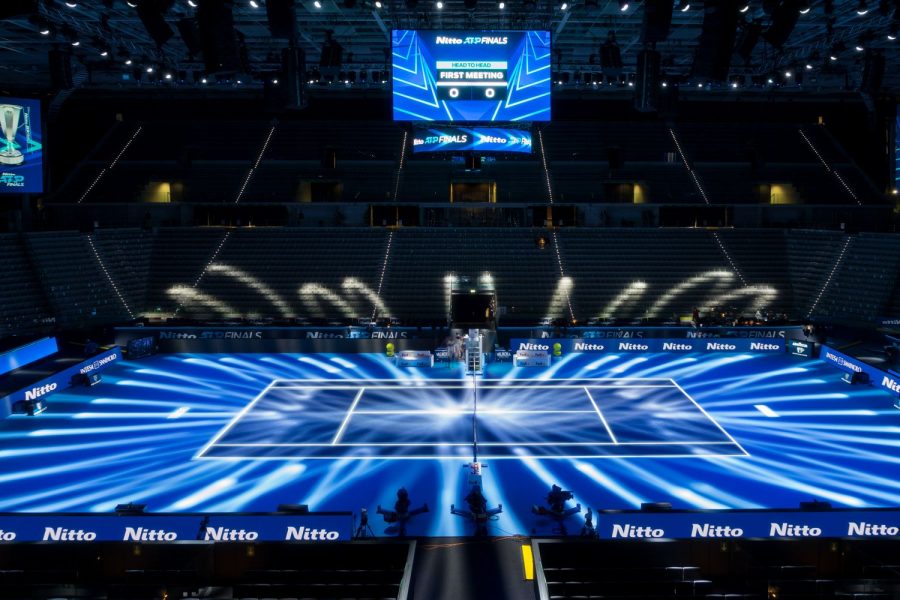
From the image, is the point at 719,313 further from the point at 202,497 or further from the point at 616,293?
the point at 202,497

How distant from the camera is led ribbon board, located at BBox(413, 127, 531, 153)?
79.9 ft

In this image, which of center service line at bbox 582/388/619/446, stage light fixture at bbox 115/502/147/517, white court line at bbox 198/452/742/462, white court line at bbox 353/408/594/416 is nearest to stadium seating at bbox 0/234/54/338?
white court line at bbox 198/452/742/462

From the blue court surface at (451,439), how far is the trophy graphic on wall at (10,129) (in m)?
9.47

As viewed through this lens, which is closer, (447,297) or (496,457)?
(496,457)

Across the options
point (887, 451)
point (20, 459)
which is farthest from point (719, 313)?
point (20, 459)

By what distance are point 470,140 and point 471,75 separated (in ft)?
7.10

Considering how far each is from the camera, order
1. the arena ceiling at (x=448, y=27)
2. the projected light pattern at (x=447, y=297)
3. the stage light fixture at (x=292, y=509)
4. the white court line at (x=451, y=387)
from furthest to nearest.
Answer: the projected light pattern at (x=447, y=297) → the arena ceiling at (x=448, y=27) → the white court line at (x=451, y=387) → the stage light fixture at (x=292, y=509)

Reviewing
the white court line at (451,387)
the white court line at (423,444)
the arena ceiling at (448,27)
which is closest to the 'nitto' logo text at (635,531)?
the white court line at (423,444)

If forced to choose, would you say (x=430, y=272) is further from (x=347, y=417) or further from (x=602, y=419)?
(x=602, y=419)

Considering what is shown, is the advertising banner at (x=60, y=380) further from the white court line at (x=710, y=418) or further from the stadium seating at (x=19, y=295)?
the white court line at (x=710, y=418)

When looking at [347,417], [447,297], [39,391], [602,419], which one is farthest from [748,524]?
[447,297]

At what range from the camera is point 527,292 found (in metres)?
30.1

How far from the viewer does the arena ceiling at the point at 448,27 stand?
24625mm

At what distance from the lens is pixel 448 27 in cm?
2883
